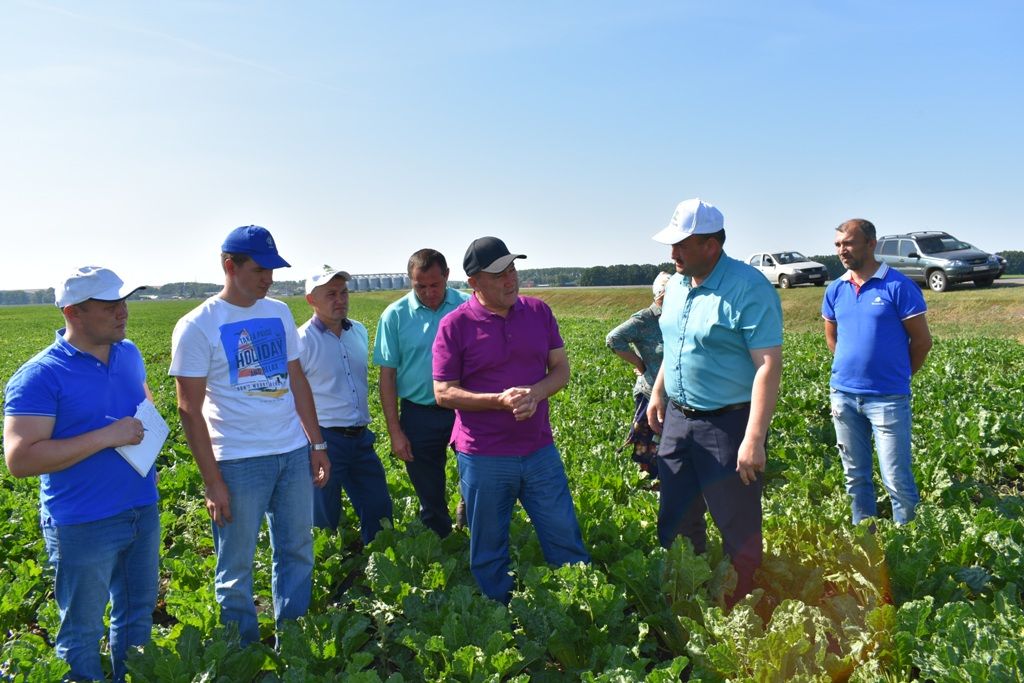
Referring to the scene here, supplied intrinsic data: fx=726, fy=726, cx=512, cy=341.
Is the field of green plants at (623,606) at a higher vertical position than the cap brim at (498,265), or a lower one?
lower

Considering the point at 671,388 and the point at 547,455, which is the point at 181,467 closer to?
the point at 547,455

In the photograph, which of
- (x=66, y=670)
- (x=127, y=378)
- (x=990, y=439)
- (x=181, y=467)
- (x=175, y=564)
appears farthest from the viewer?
(x=181, y=467)

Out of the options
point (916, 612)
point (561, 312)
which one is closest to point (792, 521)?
point (916, 612)

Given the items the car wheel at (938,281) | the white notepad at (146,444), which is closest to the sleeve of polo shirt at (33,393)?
the white notepad at (146,444)

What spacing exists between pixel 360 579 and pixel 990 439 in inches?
227

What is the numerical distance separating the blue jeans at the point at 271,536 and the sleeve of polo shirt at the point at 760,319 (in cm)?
225

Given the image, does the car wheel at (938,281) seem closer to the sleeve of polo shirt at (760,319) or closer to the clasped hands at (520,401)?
the sleeve of polo shirt at (760,319)

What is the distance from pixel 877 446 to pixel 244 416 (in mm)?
3742

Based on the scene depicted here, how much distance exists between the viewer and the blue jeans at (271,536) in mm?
3424

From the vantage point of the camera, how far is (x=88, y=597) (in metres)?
3.05

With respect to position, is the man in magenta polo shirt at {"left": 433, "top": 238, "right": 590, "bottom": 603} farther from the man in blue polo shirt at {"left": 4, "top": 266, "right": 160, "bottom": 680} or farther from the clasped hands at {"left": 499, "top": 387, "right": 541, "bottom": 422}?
the man in blue polo shirt at {"left": 4, "top": 266, "right": 160, "bottom": 680}

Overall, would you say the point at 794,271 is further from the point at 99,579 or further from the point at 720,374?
the point at 99,579

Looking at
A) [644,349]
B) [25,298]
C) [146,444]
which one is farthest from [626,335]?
[25,298]

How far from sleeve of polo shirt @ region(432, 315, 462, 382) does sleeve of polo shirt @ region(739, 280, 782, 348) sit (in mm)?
1392
